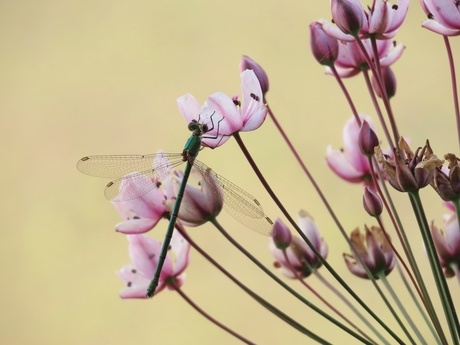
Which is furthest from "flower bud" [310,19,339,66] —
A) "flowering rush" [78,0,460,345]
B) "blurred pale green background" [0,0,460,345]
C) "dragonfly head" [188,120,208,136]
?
"blurred pale green background" [0,0,460,345]

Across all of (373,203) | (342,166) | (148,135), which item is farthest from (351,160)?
(148,135)

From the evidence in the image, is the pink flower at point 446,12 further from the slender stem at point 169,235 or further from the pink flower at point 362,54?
the slender stem at point 169,235

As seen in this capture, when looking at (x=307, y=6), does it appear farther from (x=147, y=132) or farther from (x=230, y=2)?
(x=147, y=132)

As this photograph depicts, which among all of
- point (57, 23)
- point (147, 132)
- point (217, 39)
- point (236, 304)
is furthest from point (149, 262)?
point (57, 23)

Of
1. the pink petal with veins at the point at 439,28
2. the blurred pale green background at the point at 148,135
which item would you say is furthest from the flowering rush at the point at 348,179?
the blurred pale green background at the point at 148,135

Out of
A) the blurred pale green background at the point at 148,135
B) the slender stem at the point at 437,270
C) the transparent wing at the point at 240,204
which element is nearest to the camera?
the slender stem at the point at 437,270

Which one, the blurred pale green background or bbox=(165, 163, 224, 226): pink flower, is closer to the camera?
bbox=(165, 163, 224, 226): pink flower

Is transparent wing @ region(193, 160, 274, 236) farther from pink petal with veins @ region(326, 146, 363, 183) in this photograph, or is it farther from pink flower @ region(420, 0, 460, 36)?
pink flower @ region(420, 0, 460, 36)

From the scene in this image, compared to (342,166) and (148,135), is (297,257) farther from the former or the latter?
(148,135)
